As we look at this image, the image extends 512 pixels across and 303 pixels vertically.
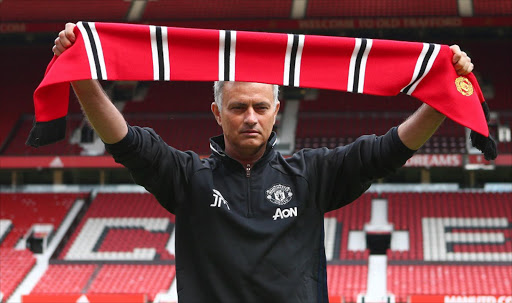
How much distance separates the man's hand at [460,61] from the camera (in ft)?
9.73

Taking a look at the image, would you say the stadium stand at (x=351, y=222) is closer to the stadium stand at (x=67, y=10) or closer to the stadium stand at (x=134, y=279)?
the stadium stand at (x=134, y=279)

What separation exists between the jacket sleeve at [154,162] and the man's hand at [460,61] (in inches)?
39.1

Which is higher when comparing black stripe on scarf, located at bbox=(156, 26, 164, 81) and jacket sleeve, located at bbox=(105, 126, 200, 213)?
black stripe on scarf, located at bbox=(156, 26, 164, 81)

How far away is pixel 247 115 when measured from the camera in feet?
9.36

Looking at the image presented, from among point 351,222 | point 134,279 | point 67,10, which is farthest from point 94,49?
point 67,10

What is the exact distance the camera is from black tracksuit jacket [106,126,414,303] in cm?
281

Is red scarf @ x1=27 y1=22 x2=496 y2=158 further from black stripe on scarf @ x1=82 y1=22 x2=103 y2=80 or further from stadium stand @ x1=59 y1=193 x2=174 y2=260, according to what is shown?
stadium stand @ x1=59 y1=193 x2=174 y2=260

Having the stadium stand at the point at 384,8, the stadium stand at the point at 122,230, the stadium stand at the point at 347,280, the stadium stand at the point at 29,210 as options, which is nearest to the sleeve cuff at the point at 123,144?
the stadium stand at the point at 347,280

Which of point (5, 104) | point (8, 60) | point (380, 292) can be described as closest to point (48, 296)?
point (380, 292)

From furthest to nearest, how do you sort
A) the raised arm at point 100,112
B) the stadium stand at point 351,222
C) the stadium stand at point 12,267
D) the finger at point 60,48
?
the stadium stand at point 351,222 → the stadium stand at point 12,267 → the finger at point 60,48 → the raised arm at point 100,112

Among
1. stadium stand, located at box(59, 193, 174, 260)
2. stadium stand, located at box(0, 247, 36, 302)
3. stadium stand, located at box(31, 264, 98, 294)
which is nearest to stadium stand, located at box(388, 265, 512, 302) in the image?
stadium stand, located at box(59, 193, 174, 260)

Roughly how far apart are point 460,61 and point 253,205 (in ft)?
2.94

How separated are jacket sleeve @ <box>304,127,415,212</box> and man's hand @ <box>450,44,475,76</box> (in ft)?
1.08

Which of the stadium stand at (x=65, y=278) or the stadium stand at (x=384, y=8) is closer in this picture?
Result: the stadium stand at (x=65, y=278)
